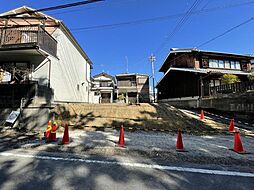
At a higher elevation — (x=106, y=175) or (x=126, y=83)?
(x=126, y=83)

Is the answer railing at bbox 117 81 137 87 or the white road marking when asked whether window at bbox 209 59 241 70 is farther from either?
the white road marking

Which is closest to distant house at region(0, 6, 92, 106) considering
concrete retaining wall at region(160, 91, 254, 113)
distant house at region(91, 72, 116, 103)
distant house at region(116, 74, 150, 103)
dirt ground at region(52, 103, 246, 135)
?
dirt ground at region(52, 103, 246, 135)

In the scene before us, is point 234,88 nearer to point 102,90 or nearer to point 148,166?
point 148,166

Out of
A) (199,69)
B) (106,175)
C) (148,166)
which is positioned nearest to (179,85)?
(199,69)

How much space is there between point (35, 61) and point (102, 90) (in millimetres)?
16440

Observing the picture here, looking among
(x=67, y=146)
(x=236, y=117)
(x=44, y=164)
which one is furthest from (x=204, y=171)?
(x=236, y=117)

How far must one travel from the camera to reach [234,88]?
12.1m

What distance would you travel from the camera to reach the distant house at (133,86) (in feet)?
101

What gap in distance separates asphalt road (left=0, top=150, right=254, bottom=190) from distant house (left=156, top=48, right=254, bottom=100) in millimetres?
13804

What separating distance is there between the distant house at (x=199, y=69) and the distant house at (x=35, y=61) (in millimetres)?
12796

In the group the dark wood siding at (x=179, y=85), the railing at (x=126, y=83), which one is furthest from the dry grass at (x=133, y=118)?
the railing at (x=126, y=83)

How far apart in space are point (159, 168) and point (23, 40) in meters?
11.2

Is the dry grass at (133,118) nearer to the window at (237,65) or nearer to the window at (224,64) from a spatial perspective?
the window at (224,64)

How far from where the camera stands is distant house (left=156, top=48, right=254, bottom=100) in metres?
16.3
